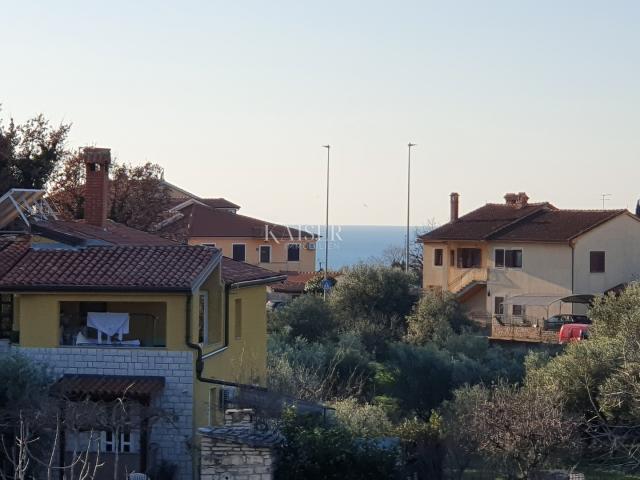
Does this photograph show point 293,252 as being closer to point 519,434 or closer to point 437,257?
point 437,257

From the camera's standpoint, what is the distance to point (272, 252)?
78.4 meters

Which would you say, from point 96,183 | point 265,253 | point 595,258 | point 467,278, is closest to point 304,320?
point 96,183

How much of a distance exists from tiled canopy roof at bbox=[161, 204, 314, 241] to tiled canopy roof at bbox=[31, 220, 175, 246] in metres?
41.0

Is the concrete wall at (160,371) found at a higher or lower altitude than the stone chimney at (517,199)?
lower

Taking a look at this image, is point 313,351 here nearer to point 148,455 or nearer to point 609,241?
point 148,455

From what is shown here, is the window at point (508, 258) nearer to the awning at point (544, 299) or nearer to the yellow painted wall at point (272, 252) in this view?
the awning at point (544, 299)

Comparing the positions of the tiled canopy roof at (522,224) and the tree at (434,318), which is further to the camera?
the tiled canopy roof at (522,224)

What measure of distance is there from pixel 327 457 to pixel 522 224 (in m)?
44.4

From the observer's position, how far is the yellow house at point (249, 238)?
76062 millimetres

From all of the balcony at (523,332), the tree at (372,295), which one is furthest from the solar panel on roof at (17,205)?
the tree at (372,295)

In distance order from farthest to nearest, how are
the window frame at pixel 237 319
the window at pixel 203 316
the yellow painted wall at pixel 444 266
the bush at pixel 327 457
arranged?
the yellow painted wall at pixel 444 266, the window frame at pixel 237 319, the window at pixel 203 316, the bush at pixel 327 457

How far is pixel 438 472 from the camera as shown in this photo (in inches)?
886

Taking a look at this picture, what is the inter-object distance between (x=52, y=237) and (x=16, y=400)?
5.11 m

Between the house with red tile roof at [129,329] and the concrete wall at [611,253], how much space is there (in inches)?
1423
